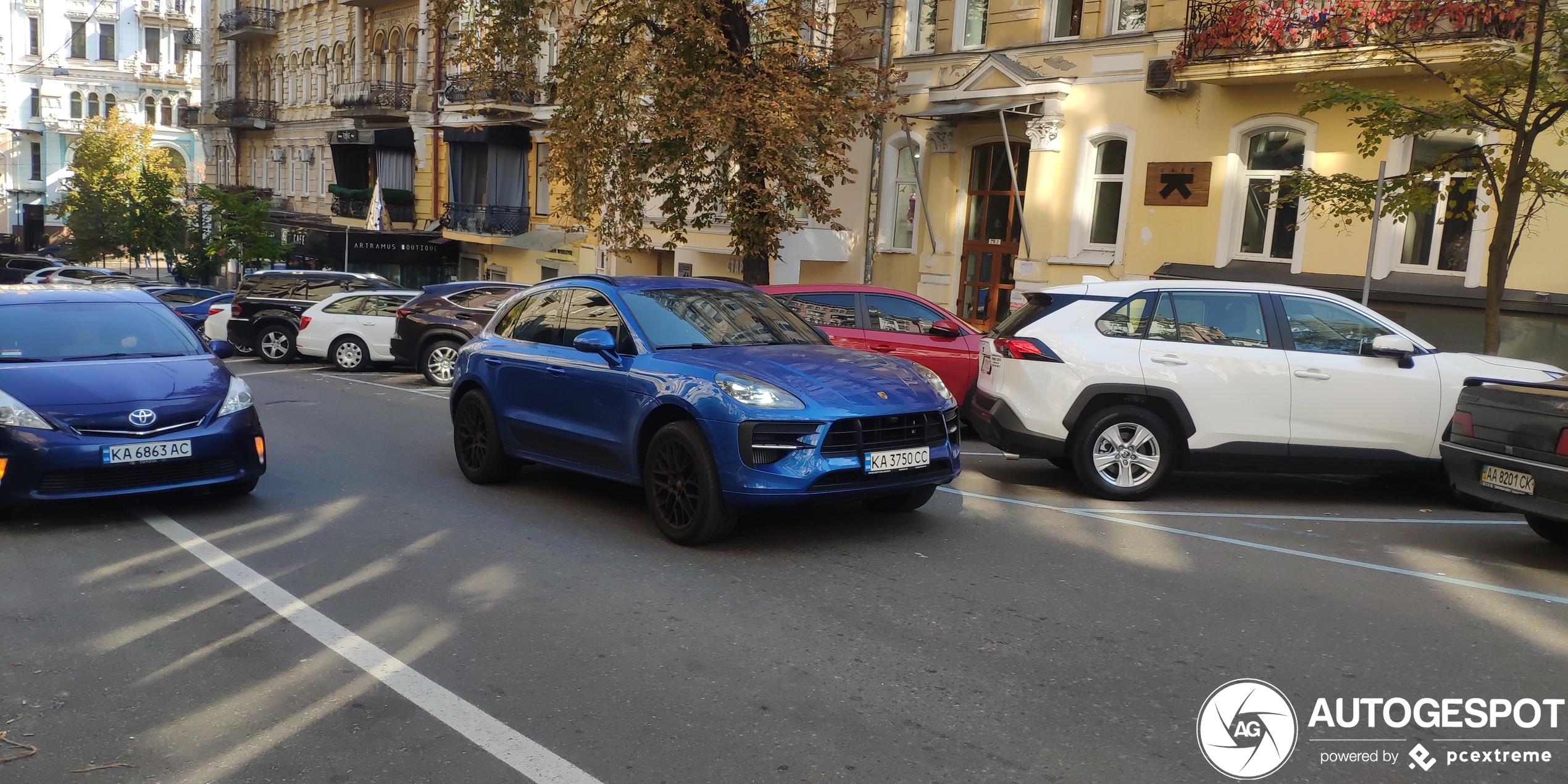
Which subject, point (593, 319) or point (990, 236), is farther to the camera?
point (990, 236)

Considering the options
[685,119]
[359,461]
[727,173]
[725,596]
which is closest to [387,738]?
[725,596]

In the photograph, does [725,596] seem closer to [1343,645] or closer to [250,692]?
[250,692]

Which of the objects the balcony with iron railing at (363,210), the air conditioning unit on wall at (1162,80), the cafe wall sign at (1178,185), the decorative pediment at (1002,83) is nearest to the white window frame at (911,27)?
the decorative pediment at (1002,83)

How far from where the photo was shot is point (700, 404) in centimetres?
734

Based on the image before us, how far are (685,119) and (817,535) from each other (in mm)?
10585

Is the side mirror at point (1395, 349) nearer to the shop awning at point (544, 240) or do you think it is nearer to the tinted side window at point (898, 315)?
the tinted side window at point (898, 315)

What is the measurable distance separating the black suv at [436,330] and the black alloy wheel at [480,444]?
9.68 m

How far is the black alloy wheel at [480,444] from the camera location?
947cm

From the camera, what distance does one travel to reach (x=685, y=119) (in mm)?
17188

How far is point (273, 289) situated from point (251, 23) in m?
32.4

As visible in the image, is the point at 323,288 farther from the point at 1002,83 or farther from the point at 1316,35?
the point at 1316,35

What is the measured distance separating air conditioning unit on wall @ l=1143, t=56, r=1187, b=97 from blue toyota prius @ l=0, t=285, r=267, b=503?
14.2 m

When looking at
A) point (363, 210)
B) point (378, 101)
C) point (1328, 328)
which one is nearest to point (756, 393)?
point (1328, 328)

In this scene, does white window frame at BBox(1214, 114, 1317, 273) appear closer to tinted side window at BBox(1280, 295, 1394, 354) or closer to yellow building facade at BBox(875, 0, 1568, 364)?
yellow building facade at BBox(875, 0, 1568, 364)
